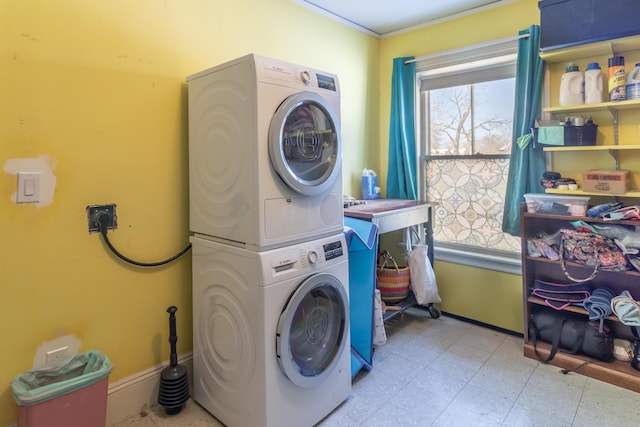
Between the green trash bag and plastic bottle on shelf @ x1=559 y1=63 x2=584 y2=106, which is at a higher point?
plastic bottle on shelf @ x1=559 y1=63 x2=584 y2=106

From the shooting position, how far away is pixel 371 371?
2246 millimetres

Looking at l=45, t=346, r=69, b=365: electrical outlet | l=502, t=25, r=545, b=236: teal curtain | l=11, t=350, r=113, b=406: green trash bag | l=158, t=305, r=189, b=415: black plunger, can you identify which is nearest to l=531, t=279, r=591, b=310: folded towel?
Result: l=502, t=25, r=545, b=236: teal curtain

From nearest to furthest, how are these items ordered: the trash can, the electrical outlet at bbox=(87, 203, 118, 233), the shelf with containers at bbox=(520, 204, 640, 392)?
1. the trash can
2. the electrical outlet at bbox=(87, 203, 118, 233)
3. the shelf with containers at bbox=(520, 204, 640, 392)

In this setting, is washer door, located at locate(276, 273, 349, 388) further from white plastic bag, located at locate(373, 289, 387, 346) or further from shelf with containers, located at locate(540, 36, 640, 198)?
shelf with containers, located at locate(540, 36, 640, 198)

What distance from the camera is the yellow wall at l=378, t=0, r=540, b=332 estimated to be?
8.59 feet

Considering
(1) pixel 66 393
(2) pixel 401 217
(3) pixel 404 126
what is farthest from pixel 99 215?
(3) pixel 404 126

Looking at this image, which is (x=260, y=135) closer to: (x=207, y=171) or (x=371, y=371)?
(x=207, y=171)

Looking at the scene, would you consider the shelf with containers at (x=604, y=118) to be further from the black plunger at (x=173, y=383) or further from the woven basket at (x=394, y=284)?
the black plunger at (x=173, y=383)

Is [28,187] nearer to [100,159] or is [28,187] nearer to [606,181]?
[100,159]

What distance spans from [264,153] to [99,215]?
86 centimetres

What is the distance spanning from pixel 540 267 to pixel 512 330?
52 centimetres

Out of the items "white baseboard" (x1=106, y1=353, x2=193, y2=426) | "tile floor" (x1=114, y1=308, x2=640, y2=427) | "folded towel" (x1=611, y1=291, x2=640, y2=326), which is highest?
"folded towel" (x1=611, y1=291, x2=640, y2=326)

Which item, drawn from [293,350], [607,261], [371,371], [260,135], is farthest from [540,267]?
[260,135]

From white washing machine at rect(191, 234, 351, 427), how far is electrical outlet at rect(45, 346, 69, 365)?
1.87 feet
